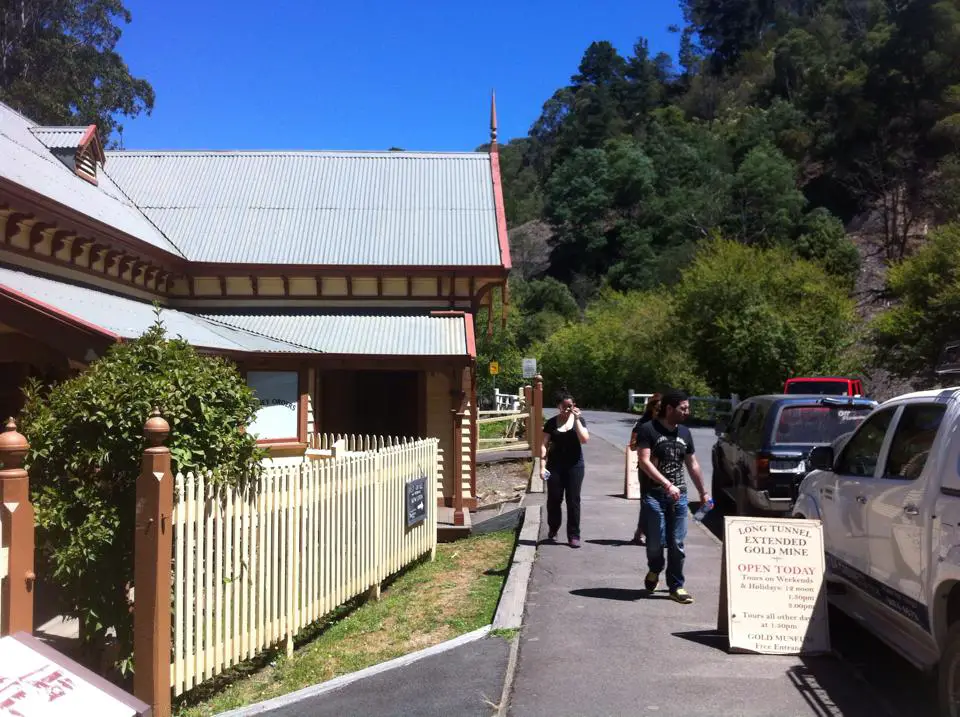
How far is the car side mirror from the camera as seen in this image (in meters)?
6.88

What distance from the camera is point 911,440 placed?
584cm

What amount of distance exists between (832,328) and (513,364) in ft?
56.8

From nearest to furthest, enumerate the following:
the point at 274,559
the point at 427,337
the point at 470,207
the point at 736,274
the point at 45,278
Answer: the point at 274,559 < the point at 45,278 < the point at 427,337 < the point at 470,207 < the point at 736,274

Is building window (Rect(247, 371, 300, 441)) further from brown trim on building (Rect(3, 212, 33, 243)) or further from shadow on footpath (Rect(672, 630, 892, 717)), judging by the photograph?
shadow on footpath (Rect(672, 630, 892, 717))

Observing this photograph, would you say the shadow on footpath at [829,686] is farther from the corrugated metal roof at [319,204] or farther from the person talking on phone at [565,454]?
the corrugated metal roof at [319,204]

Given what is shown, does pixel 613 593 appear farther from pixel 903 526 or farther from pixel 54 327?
pixel 54 327

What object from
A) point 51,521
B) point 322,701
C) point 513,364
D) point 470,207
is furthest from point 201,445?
point 513,364

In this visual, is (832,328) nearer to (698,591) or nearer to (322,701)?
(698,591)

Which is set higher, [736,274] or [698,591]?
[736,274]

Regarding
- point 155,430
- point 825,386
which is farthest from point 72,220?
point 825,386

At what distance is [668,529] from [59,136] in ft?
40.5

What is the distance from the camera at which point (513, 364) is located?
153 feet

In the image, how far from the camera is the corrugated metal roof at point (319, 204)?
651 inches

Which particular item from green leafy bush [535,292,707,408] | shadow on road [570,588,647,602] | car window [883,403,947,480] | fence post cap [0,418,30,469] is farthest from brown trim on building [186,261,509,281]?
green leafy bush [535,292,707,408]
